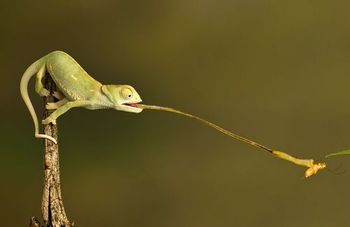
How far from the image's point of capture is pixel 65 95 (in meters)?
1.12

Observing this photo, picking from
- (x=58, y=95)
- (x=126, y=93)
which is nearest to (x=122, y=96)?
(x=126, y=93)

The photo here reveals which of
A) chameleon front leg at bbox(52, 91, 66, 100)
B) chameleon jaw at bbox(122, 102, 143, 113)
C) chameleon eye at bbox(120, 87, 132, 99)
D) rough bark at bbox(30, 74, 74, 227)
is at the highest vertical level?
chameleon eye at bbox(120, 87, 132, 99)

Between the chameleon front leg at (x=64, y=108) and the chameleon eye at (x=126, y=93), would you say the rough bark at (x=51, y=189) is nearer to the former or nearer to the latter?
the chameleon front leg at (x=64, y=108)

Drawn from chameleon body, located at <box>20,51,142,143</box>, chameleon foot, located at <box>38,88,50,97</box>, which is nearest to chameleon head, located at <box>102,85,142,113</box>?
chameleon body, located at <box>20,51,142,143</box>

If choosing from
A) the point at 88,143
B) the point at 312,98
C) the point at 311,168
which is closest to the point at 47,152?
the point at 311,168

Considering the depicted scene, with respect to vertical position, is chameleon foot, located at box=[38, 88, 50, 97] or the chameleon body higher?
the chameleon body

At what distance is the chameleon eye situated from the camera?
3.59 feet

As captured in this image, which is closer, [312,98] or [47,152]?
[47,152]

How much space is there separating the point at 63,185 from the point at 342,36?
3.10 ft

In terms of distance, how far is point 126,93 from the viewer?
109cm

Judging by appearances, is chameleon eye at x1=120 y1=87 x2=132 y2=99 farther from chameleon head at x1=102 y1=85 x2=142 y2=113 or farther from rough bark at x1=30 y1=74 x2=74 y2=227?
rough bark at x1=30 y1=74 x2=74 y2=227

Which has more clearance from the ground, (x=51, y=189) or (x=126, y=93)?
(x=126, y=93)

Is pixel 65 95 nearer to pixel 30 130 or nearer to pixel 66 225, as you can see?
pixel 66 225

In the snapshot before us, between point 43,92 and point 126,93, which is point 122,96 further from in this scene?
point 43,92
